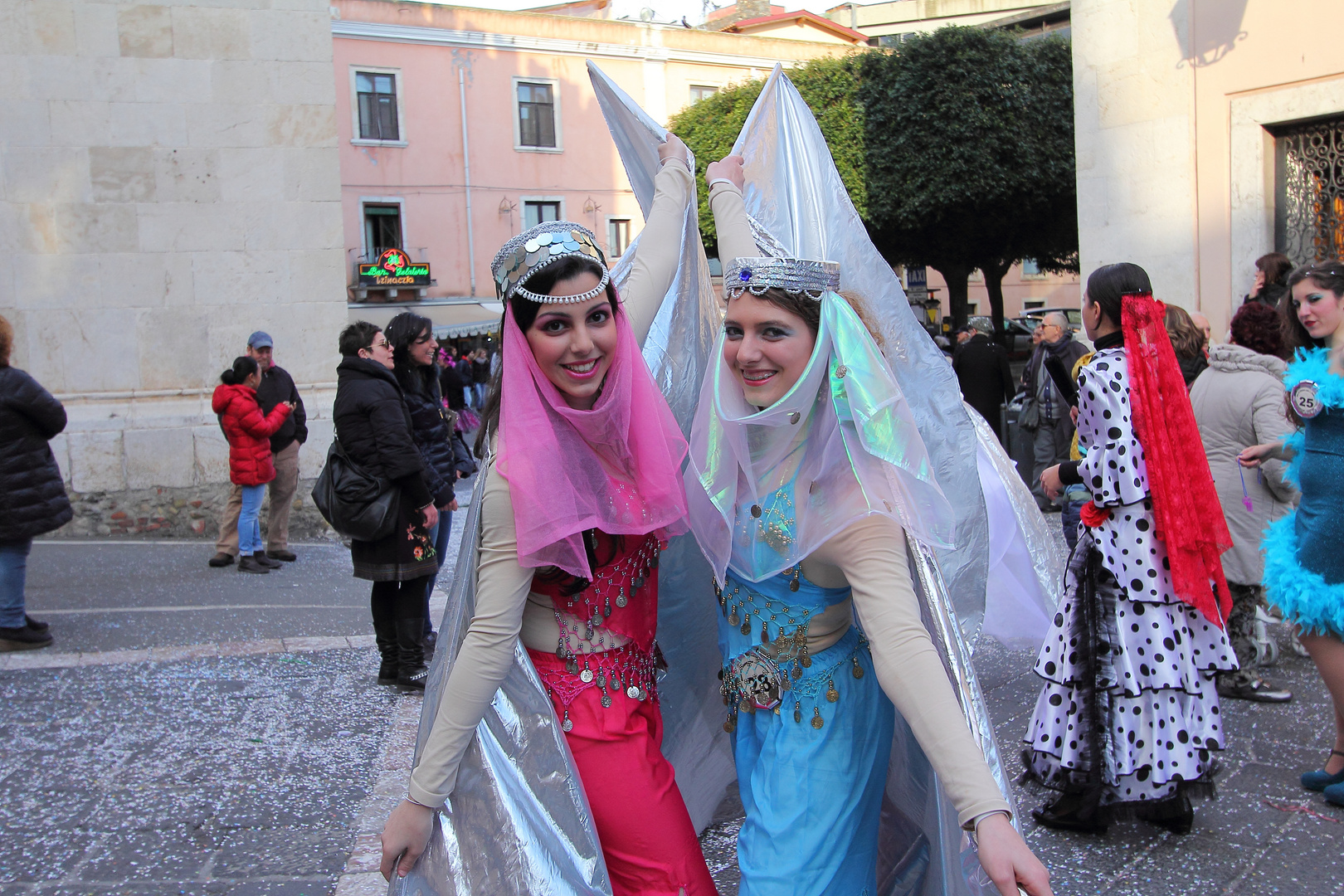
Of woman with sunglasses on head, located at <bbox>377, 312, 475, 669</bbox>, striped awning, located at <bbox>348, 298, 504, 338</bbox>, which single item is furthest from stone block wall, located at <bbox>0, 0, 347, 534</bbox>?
striped awning, located at <bbox>348, 298, 504, 338</bbox>

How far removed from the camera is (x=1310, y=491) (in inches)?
A: 144

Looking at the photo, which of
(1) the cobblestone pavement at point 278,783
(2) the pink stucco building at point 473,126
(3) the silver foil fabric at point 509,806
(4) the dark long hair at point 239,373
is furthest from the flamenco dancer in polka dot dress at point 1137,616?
(2) the pink stucco building at point 473,126

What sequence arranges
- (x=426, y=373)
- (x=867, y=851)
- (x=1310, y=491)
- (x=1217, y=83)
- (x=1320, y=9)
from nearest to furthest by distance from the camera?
(x=867, y=851)
(x=1310, y=491)
(x=426, y=373)
(x=1320, y=9)
(x=1217, y=83)

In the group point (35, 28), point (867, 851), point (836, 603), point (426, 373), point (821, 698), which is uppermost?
point (35, 28)

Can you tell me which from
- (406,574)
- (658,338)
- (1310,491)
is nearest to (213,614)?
(406,574)

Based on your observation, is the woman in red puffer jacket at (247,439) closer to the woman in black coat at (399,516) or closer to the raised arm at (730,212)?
the woman in black coat at (399,516)

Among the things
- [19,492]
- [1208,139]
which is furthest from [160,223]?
[1208,139]

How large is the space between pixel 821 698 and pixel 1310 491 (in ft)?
8.75

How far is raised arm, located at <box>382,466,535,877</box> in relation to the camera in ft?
6.02

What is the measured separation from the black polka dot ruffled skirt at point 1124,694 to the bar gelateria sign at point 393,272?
26.0m

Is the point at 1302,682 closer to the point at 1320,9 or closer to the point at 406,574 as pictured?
the point at 406,574

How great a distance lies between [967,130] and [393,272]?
15.5m

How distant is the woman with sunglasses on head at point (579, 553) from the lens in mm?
1848

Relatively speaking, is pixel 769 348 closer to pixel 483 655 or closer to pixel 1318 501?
pixel 483 655
